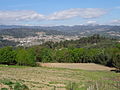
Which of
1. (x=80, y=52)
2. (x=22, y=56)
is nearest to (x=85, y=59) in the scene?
(x=80, y=52)

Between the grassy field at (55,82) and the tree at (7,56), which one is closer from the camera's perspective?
the grassy field at (55,82)

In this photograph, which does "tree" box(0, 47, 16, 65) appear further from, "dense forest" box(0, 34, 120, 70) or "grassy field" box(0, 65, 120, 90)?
"grassy field" box(0, 65, 120, 90)

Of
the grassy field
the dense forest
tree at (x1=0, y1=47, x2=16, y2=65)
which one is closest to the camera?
the grassy field

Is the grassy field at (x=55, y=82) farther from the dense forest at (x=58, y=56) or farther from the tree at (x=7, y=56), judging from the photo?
the tree at (x=7, y=56)

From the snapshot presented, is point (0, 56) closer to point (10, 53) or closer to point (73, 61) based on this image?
point (10, 53)

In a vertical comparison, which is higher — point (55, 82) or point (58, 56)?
point (55, 82)

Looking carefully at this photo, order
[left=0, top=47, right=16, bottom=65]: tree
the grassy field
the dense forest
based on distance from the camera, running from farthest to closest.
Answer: the dense forest → [left=0, top=47, right=16, bottom=65]: tree → the grassy field

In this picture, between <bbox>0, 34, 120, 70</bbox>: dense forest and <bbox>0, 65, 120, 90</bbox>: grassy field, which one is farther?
<bbox>0, 34, 120, 70</bbox>: dense forest

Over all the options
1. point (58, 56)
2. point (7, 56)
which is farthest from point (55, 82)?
point (58, 56)

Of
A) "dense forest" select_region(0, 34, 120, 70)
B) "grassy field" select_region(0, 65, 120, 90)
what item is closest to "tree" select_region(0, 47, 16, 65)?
"dense forest" select_region(0, 34, 120, 70)

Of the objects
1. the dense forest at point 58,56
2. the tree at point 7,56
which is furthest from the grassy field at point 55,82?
the tree at point 7,56

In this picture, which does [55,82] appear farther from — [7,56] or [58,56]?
[58,56]

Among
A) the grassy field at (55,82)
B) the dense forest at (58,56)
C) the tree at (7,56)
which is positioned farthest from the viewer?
the dense forest at (58,56)

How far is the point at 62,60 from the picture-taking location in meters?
96.3
